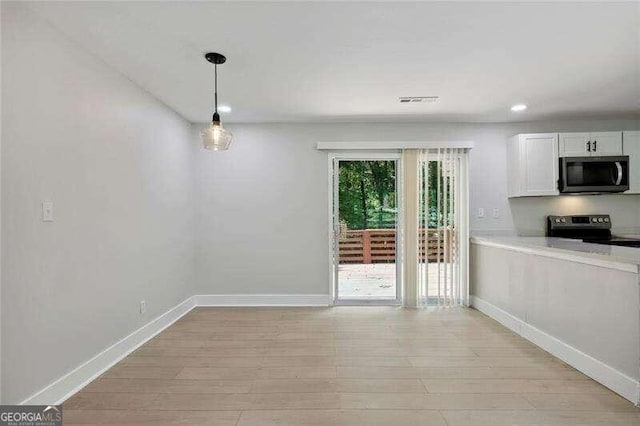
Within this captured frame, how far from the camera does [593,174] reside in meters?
3.91

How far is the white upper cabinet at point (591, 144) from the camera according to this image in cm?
394

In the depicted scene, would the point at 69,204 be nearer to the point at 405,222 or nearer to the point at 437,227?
the point at 405,222

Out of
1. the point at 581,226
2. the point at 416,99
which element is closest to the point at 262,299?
the point at 416,99

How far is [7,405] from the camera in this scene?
1.82 meters

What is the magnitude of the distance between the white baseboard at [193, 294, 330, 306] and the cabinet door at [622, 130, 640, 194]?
3.92 meters

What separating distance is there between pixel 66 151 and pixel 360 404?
2.56m

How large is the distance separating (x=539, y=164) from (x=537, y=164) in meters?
0.02

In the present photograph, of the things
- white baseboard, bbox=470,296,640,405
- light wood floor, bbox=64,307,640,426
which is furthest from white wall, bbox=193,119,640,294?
white baseboard, bbox=470,296,640,405

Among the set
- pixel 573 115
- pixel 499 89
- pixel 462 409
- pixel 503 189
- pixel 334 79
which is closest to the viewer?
pixel 462 409

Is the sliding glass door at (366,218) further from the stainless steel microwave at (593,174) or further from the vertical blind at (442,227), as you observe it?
the stainless steel microwave at (593,174)

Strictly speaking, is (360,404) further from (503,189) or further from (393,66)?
(503,189)

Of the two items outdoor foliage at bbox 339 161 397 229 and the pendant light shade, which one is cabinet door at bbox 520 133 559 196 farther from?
the pendant light shade

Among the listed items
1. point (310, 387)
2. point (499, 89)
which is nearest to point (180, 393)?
point (310, 387)

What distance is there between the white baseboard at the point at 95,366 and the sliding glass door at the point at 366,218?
2174 millimetres
